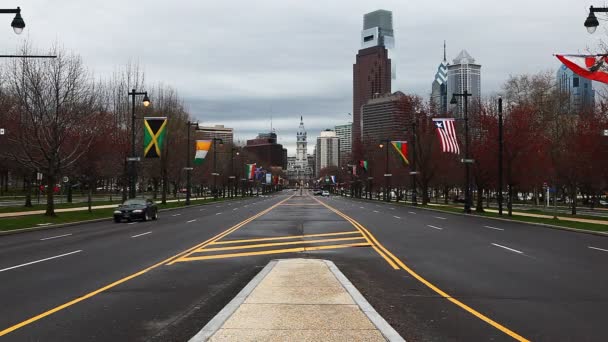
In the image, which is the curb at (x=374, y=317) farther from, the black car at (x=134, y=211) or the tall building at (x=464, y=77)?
the tall building at (x=464, y=77)

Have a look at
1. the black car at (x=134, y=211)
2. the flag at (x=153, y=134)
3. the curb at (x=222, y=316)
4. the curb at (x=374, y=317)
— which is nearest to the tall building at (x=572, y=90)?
the flag at (x=153, y=134)

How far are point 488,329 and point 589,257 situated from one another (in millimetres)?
10528

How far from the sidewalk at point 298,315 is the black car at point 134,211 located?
2516 centimetres

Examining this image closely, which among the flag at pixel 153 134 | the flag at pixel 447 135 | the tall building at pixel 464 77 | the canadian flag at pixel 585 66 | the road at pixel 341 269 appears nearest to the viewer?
the road at pixel 341 269

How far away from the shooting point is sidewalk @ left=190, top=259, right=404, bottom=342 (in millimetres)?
6652

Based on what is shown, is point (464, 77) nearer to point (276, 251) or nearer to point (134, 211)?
point (134, 211)

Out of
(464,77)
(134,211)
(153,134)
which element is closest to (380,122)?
(464,77)

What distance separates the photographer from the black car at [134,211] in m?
34.0

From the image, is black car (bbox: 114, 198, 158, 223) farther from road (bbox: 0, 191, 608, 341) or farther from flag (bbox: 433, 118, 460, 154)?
flag (bbox: 433, 118, 460, 154)

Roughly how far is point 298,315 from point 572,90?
71.7 m

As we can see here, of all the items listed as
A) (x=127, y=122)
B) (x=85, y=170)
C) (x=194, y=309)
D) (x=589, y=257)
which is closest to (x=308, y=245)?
(x=589, y=257)

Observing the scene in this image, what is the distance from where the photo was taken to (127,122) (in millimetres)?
58188

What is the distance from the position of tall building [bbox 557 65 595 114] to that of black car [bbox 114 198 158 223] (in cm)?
4607

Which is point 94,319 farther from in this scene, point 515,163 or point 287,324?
point 515,163
